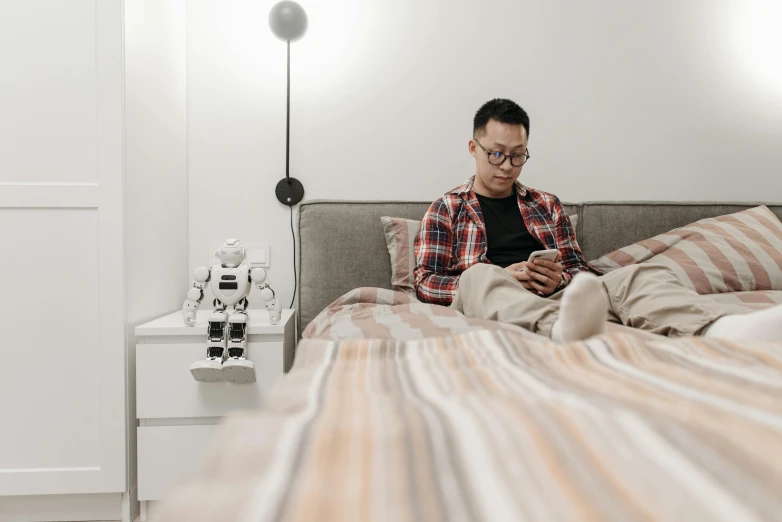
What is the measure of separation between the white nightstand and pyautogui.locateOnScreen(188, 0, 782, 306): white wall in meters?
0.63

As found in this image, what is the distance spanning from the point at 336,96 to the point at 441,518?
1991 millimetres

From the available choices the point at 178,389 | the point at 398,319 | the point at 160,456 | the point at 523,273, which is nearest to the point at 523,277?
the point at 523,273

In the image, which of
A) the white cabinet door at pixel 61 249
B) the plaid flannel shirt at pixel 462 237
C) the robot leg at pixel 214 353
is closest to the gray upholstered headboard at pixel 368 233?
the plaid flannel shirt at pixel 462 237

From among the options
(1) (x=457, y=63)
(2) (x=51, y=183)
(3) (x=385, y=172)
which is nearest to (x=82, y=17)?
(2) (x=51, y=183)

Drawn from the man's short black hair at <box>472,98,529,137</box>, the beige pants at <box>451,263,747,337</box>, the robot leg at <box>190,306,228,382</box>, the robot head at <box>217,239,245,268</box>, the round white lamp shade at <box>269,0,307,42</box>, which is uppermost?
the round white lamp shade at <box>269,0,307,42</box>

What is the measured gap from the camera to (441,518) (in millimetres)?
280

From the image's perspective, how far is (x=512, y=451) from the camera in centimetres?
35

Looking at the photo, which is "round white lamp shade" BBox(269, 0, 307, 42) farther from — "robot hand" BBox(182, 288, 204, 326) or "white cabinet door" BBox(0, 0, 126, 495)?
"robot hand" BBox(182, 288, 204, 326)

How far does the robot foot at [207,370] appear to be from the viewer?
1.41 m

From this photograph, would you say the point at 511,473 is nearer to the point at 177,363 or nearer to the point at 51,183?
the point at 177,363

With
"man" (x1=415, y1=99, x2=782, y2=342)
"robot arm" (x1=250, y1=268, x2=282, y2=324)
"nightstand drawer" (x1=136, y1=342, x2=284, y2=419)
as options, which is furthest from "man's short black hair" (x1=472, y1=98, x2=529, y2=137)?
"nightstand drawer" (x1=136, y1=342, x2=284, y2=419)

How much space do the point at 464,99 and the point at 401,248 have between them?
756 mm

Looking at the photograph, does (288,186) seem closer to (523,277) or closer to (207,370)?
(207,370)

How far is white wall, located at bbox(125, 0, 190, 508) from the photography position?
5.03 ft
